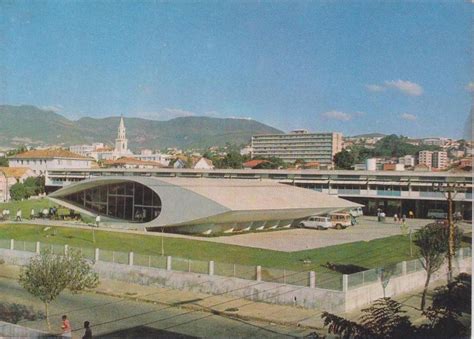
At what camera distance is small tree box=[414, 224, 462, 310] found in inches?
595

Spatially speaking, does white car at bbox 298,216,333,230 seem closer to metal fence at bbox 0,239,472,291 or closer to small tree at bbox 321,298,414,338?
metal fence at bbox 0,239,472,291

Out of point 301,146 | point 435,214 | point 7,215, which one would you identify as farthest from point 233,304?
point 301,146

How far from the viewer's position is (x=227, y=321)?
14.2 meters

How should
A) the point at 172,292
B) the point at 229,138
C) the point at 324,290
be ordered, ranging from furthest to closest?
1. the point at 229,138
2. the point at 172,292
3. the point at 324,290

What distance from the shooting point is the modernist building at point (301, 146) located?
1450 inches

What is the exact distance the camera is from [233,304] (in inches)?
610

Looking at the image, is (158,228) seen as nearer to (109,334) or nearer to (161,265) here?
(161,265)

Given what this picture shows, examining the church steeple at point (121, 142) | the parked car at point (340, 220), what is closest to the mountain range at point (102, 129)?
the church steeple at point (121, 142)

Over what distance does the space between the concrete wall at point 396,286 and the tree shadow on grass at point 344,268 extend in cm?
192

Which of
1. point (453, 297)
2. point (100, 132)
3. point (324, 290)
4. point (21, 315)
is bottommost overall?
point (21, 315)

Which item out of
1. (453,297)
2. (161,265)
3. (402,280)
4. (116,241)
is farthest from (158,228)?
(453,297)

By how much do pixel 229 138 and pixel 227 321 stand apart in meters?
20.9

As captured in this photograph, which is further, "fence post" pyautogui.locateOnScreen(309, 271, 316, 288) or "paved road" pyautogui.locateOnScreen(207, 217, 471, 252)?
"paved road" pyautogui.locateOnScreen(207, 217, 471, 252)

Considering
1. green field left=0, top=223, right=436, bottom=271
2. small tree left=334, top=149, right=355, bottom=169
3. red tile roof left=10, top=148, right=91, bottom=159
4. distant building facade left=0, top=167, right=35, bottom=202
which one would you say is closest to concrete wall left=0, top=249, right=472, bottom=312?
green field left=0, top=223, right=436, bottom=271
